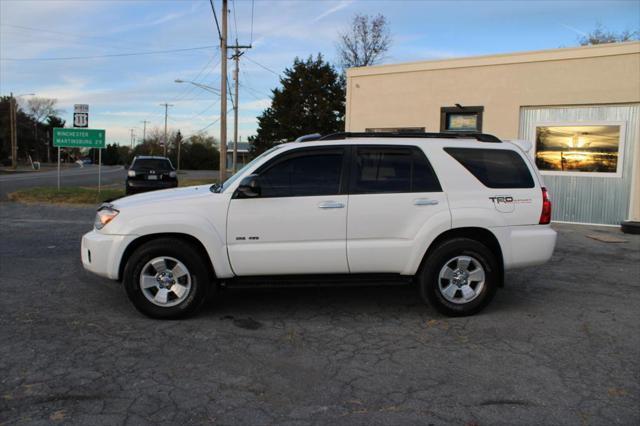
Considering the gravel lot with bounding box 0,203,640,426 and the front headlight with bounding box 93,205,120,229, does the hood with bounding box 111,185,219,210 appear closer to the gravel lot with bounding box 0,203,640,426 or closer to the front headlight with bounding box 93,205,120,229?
the front headlight with bounding box 93,205,120,229

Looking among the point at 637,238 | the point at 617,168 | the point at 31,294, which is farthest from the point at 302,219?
the point at 617,168

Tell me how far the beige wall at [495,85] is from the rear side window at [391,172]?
973 centimetres

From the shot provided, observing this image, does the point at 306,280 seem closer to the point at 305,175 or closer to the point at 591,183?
the point at 305,175

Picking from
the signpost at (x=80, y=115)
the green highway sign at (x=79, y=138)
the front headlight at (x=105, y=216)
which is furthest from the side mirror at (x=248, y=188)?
the green highway sign at (x=79, y=138)

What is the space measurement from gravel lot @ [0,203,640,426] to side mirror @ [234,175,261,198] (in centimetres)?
126

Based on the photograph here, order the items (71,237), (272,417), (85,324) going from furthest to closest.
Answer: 1. (71,237)
2. (85,324)
3. (272,417)

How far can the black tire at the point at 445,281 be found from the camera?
5.41 metres

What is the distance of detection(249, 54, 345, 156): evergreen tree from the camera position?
40.9m

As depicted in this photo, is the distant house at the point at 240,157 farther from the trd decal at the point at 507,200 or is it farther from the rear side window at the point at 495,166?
the trd decal at the point at 507,200

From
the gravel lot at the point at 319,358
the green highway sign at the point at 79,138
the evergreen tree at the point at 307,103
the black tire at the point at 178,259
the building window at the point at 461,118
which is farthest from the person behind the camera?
the evergreen tree at the point at 307,103

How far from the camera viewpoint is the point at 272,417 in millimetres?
3402

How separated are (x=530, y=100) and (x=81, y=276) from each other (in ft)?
38.4

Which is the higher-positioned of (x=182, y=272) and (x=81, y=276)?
(x=182, y=272)

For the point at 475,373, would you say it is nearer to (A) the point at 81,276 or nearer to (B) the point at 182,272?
(B) the point at 182,272
